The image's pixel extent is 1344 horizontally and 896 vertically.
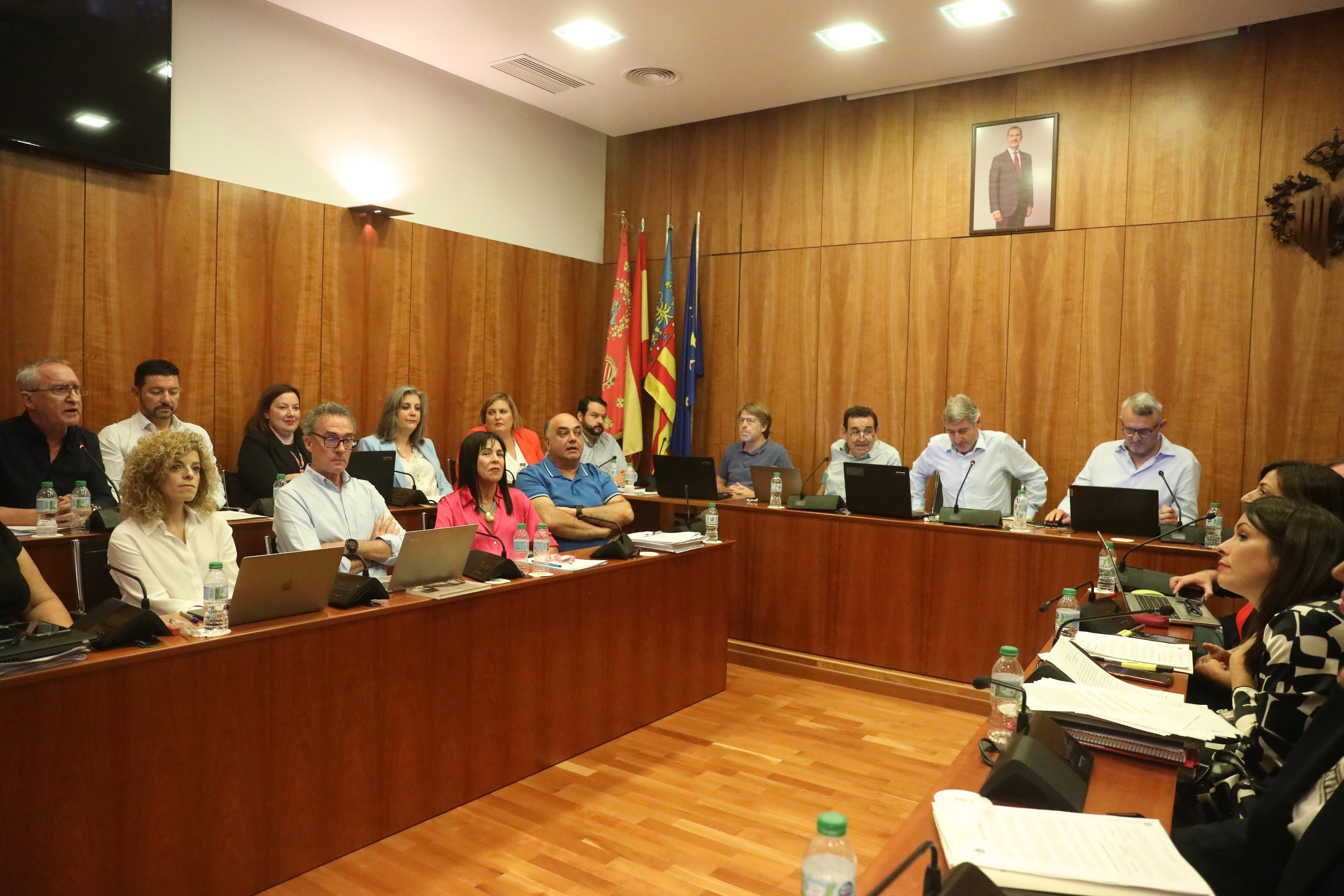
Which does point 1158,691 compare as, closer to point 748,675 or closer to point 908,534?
point 908,534

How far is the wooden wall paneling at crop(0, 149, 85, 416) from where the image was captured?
414 cm

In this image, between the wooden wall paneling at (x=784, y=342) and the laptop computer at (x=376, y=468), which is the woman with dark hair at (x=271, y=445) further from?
the wooden wall paneling at (x=784, y=342)

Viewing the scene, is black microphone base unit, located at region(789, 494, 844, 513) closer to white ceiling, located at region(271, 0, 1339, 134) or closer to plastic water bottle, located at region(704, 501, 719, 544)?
plastic water bottle, located at region(704, 501, 719, 544)

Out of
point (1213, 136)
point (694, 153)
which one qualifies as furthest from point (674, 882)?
point (694, 153)

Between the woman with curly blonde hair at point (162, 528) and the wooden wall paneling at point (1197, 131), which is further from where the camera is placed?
the wooden wall paneling at point (1197, 131)

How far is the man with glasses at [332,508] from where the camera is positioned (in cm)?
329

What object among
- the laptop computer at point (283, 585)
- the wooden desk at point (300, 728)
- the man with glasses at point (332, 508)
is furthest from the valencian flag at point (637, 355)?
the laptop computer at point (283, 585)

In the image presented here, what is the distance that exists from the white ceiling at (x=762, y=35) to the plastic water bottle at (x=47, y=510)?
121 inches

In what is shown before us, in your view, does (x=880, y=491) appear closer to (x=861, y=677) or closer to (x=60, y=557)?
(x=861, y=677)

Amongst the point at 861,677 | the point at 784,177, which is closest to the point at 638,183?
the point at 784,177

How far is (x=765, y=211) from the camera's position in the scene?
22.5ft

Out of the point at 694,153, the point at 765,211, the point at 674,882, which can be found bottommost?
the point at 674,882

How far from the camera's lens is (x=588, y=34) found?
529 cm

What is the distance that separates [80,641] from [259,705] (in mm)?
496
